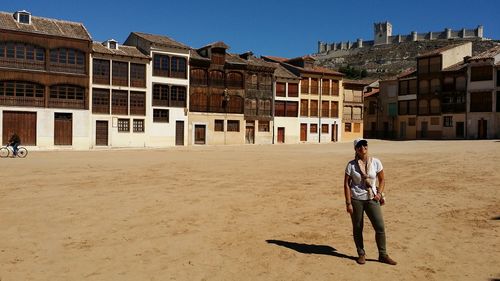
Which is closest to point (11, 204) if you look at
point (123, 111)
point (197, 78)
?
point (123, 111)

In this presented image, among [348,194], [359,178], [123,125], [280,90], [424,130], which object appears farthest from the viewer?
[424,130]

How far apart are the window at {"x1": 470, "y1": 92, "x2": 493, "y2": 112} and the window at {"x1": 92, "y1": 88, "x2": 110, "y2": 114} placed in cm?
4324

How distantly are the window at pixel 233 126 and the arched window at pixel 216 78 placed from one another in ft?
14.5

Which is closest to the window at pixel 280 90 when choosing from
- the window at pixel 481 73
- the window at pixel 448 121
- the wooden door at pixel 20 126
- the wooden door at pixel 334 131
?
the wooden door at pixel 334 131

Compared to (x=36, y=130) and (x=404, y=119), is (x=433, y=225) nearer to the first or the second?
(x=36, y=130)

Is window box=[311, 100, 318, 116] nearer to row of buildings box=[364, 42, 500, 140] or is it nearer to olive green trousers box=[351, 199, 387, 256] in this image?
row of buildings box=[364, 42, 500, 140]

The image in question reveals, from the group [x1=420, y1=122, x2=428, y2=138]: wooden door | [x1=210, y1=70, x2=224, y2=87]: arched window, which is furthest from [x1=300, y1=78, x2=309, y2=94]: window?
[x1=420, y1=122, x2=428, y2=138]: wooden door

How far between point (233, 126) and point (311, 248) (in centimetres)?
4356

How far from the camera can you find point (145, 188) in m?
14.6

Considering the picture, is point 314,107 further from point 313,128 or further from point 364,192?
point 364,192

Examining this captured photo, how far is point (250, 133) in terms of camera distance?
52.8m

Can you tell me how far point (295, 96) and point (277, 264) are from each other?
5033cm

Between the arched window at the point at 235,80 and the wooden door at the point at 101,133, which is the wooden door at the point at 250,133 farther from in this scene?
the wooden door at the point at 101,133

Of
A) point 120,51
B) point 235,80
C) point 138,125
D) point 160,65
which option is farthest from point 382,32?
point 138,125
